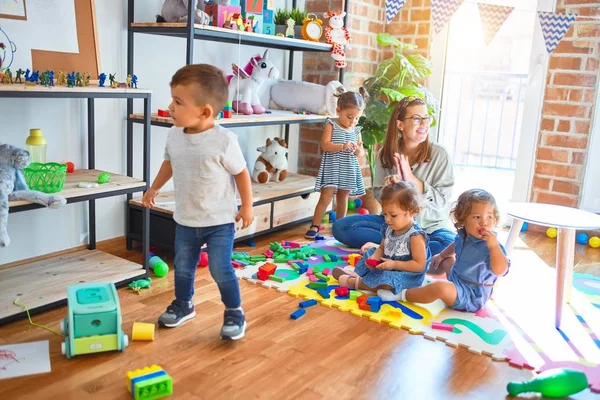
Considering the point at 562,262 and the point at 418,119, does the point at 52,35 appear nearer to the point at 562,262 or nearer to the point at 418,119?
the point at 418,119

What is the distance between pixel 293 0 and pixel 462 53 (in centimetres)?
157

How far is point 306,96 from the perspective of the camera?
12.0 ft

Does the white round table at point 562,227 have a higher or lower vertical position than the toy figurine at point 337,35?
lower

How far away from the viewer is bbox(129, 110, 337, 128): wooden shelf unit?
2.69 meters

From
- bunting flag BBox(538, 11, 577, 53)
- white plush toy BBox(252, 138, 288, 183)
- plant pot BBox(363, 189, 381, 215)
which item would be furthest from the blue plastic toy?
white plush toy BBox(252, 138, 288, 183)

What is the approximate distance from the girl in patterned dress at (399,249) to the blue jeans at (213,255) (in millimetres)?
671

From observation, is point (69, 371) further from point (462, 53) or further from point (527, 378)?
point (462, 53)

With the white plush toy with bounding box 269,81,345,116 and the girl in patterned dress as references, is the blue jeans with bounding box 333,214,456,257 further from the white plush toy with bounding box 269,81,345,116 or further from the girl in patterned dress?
the white plush toy with bounding box 269,81,345,116

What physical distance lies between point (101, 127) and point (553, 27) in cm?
260

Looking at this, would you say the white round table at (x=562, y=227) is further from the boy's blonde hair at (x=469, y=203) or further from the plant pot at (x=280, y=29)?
the plant pot at (x=280, y=29)

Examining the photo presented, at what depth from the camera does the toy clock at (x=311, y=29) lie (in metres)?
3.45

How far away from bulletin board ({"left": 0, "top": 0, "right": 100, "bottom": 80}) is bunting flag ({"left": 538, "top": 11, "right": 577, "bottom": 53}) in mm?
2515

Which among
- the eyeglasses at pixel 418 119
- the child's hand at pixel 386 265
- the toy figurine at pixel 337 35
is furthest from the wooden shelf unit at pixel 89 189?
the toy figurine at pixel 337 35

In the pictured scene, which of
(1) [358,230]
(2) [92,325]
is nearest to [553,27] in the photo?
(1) [358,230]
